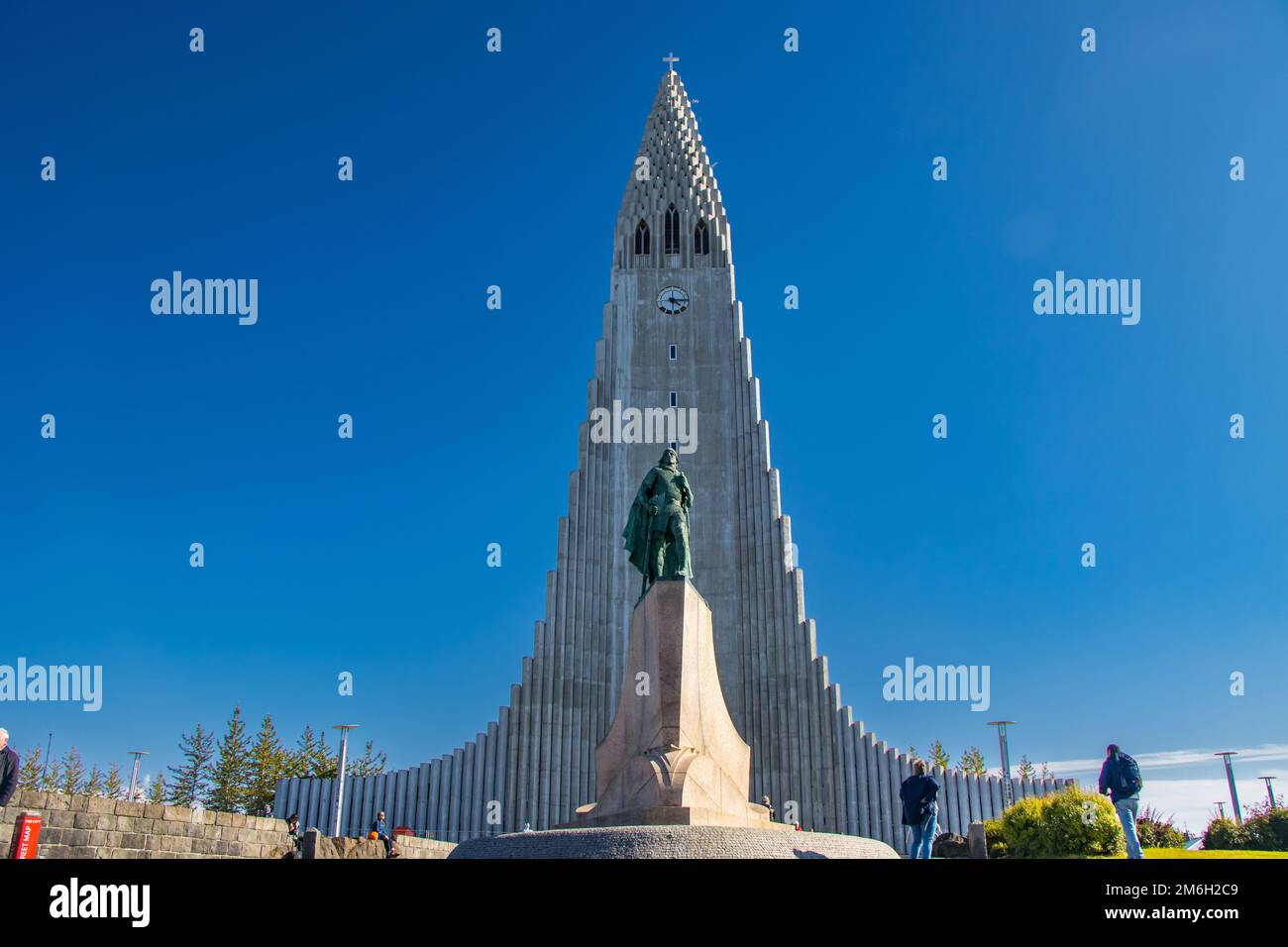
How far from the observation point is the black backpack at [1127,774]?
425 inches

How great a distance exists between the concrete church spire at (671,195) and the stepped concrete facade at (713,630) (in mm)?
151

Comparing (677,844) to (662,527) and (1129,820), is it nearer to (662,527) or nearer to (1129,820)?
(662,527)

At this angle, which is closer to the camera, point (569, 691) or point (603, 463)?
point (569, 691)

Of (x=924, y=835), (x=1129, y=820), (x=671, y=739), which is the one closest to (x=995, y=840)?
(x=1129, y=820)

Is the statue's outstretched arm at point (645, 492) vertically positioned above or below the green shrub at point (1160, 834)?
above

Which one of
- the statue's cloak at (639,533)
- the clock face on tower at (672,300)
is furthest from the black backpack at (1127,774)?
the clock face on tower at (672,300)

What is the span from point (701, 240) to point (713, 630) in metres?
17.5

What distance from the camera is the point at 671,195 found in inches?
1576

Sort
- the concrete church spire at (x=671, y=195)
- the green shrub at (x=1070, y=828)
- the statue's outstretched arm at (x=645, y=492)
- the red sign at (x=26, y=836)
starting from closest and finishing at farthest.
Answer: the red sign at (x=26, y=836), the statue's outstretched arm at (x=645, y=492), the green shrub at (x=1070, y=828), the concrete church spire at (x=671, y=195)

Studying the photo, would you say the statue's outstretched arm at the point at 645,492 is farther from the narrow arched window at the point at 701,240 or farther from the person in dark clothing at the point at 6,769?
the narrow arched window at the point at 701,240
